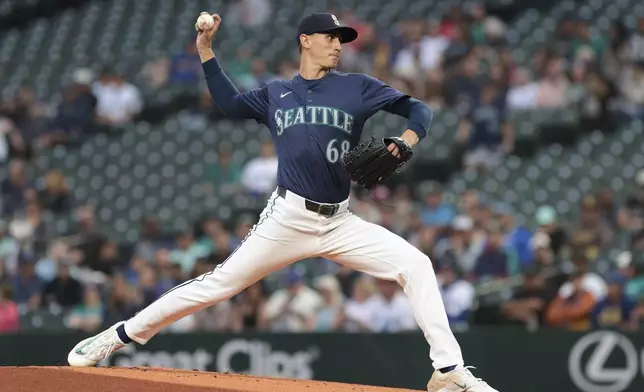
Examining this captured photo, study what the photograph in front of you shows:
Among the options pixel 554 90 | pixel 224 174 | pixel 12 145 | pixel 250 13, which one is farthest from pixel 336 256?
pixel 250 13

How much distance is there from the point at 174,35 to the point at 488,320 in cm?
860

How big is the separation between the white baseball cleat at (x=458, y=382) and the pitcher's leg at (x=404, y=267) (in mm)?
45

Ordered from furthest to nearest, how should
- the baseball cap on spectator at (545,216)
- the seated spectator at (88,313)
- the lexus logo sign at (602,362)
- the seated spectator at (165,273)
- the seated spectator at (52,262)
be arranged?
the seated spectator at (52,262)
the seated spectator at (165,273)
the baseball cap on spectator at (545,216)
the seated spectator at (88,313)
the lexus logo sign at (602,362)

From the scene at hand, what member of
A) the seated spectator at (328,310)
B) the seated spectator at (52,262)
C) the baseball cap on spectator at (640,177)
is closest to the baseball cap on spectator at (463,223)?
the seated spectator at (328,310)

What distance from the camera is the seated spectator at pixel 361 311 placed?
1048cm

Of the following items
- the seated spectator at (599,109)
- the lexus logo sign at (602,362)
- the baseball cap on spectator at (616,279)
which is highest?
the seated spectator at (599,109)

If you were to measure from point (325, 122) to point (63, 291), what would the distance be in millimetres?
6088

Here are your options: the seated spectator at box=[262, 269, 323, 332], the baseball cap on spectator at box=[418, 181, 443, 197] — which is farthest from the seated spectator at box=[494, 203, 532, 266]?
the seated spectator at box=[262, 269, 323, 332]

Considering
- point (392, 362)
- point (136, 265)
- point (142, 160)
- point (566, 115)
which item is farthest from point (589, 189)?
point (142, 160)

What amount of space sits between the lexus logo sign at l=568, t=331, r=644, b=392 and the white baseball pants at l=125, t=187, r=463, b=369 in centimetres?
343

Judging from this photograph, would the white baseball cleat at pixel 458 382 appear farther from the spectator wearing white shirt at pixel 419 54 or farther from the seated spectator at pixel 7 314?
the spectator wearing white shirt at pixel 419 54

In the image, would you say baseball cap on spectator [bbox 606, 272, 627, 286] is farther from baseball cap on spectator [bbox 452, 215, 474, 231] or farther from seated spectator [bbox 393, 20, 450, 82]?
seated spectator [bbox 393, 20, 450, 82]

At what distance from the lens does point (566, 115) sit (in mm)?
13469

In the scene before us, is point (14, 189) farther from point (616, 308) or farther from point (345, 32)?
point (345, 32)
